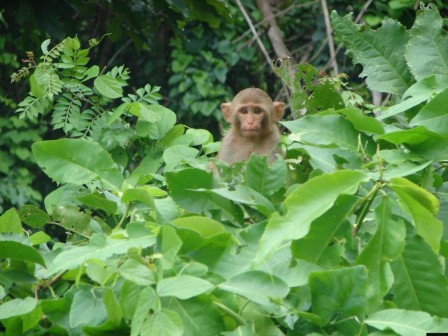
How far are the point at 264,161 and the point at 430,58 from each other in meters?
0.67

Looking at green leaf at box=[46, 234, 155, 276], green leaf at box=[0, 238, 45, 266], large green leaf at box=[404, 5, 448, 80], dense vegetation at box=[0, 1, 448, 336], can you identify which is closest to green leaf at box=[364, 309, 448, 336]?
dense vegetation at box=[0, 1, 448, 336]

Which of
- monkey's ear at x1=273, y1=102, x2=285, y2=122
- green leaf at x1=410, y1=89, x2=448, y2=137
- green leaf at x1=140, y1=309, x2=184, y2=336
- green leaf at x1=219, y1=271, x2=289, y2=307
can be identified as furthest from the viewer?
monkey's ear at x1=273, y1=102, x2=285, y2=122

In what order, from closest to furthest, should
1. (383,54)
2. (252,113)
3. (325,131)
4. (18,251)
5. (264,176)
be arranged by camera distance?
(18,251)
(264,176)
(325,131)
(383,54)
(252,113)

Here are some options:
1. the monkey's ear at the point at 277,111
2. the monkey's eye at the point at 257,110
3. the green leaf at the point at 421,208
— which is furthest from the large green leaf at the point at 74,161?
the monkey's ear at the point at 277,111

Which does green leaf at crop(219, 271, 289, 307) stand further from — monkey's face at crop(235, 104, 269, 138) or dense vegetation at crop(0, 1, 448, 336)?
monkey's face at crop(235, 104, 269, 138)

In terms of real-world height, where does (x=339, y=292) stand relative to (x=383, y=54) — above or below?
below

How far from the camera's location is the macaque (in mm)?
5594

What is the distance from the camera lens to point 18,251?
2156 mm

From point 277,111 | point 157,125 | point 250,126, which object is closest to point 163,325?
point 157,125

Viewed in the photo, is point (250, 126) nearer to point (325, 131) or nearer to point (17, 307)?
point (325, 131)

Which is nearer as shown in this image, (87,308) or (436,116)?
(87,308)

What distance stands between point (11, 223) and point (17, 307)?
34cm

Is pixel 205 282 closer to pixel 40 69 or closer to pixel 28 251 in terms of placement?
pixel 28 251

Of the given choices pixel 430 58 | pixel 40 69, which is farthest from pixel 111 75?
pixel 430 58
